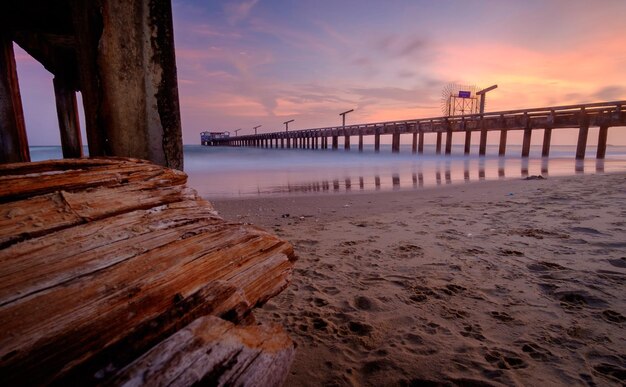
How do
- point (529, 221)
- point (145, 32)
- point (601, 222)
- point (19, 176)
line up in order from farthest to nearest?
point (529, 221) → point (601, 222) → point (145, 32) → point (19, 176)

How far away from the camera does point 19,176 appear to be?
51.8 inches

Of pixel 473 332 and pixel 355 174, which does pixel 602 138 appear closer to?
pixel 355 174

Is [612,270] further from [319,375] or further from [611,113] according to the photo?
[611,113]

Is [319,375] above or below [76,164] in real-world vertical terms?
below

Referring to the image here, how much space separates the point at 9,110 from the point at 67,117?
5.40m

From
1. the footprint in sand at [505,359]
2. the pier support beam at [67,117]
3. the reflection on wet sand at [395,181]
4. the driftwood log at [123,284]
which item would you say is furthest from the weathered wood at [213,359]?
the pier support beam at [67,117]

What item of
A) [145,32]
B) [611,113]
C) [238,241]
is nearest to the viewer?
[238,241]

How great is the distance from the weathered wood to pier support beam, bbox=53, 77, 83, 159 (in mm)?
9637

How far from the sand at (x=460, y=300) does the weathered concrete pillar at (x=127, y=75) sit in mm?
1535

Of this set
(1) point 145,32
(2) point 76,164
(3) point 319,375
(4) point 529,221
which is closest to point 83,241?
(2) point 76,164

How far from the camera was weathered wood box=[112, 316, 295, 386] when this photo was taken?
880 millimetres

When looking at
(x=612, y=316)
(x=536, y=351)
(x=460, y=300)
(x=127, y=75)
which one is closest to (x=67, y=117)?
(x=127, y=75)

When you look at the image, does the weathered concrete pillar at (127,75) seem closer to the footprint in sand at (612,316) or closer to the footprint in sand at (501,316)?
the footprint in sand at (501,316)

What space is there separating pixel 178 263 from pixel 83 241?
14.0 inches
